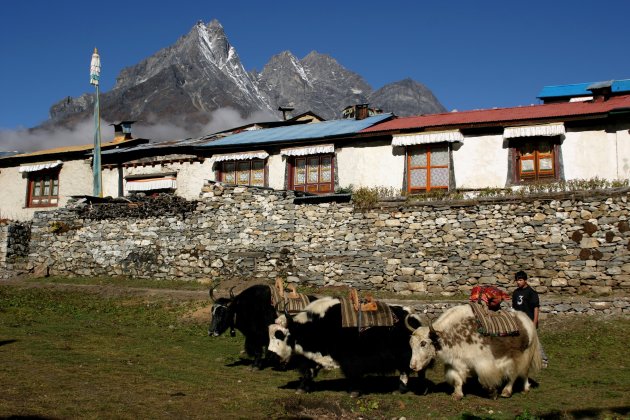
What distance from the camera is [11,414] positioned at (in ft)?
25.5

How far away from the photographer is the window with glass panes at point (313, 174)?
80.2 feet

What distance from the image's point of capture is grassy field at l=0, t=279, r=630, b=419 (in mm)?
8633

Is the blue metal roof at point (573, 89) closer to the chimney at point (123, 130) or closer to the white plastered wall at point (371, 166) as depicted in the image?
the white plastered wall at point (371, 166)

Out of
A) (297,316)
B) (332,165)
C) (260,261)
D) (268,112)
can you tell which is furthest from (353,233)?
(268,112)

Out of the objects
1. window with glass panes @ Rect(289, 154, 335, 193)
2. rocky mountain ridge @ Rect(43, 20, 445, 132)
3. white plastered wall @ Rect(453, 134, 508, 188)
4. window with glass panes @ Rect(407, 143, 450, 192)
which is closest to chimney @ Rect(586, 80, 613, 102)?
white plastered wall @ Rect(453, 134, 508, 188)

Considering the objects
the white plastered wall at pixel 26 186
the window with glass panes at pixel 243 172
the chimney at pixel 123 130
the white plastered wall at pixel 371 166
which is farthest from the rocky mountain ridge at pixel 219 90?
the white plastered wall at pixel 371 166

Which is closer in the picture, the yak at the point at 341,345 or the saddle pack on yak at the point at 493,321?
the saddle pack on yak at the point at 493,321

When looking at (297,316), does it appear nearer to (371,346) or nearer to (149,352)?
(371,346)

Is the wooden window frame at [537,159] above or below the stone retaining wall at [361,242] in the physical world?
above

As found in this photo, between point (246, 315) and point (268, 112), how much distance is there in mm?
122948

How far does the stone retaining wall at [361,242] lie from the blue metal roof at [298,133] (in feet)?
11.6

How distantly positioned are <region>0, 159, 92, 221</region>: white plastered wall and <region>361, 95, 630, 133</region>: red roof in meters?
14.1

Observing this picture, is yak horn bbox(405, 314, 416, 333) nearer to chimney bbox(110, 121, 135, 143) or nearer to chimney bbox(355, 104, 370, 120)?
chimney bbox(355, 104, 370, 120)

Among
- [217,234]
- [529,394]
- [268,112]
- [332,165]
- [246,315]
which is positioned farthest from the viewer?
[268,112]
